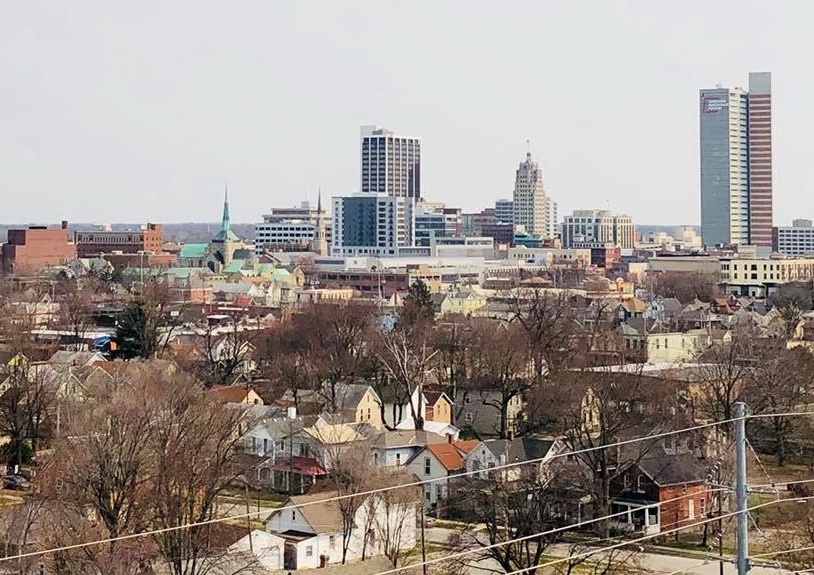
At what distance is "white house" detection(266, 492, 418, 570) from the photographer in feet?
73.4

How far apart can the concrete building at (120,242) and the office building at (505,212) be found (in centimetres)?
6664

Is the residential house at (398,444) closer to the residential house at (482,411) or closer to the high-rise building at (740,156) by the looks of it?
the residential house at (482,411)

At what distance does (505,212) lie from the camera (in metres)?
181

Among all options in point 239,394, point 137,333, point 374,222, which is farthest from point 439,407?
point 374,222

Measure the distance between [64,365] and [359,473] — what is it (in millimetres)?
15518

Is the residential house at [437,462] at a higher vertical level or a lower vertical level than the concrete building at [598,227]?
lower

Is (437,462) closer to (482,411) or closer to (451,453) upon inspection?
(451,453)

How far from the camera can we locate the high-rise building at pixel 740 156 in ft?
482

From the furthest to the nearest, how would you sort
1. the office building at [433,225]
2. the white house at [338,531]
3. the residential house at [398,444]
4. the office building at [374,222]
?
1. the office building at [433,225]
2. the office building at [374,222]
3. the residential house at [398,444]
4. the white house at [338,531]

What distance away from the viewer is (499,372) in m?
36.4

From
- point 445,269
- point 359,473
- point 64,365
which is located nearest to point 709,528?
point 359,473

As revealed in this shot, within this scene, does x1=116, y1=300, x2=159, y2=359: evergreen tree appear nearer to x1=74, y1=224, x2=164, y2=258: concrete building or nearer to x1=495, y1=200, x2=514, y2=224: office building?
x1=74, y1=224, x2=164, y2=258: concrete building

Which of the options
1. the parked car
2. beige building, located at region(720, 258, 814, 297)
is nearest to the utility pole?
the parked car

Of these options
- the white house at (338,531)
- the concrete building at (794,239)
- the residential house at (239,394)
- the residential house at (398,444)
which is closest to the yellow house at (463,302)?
the residential house at (239,394)
